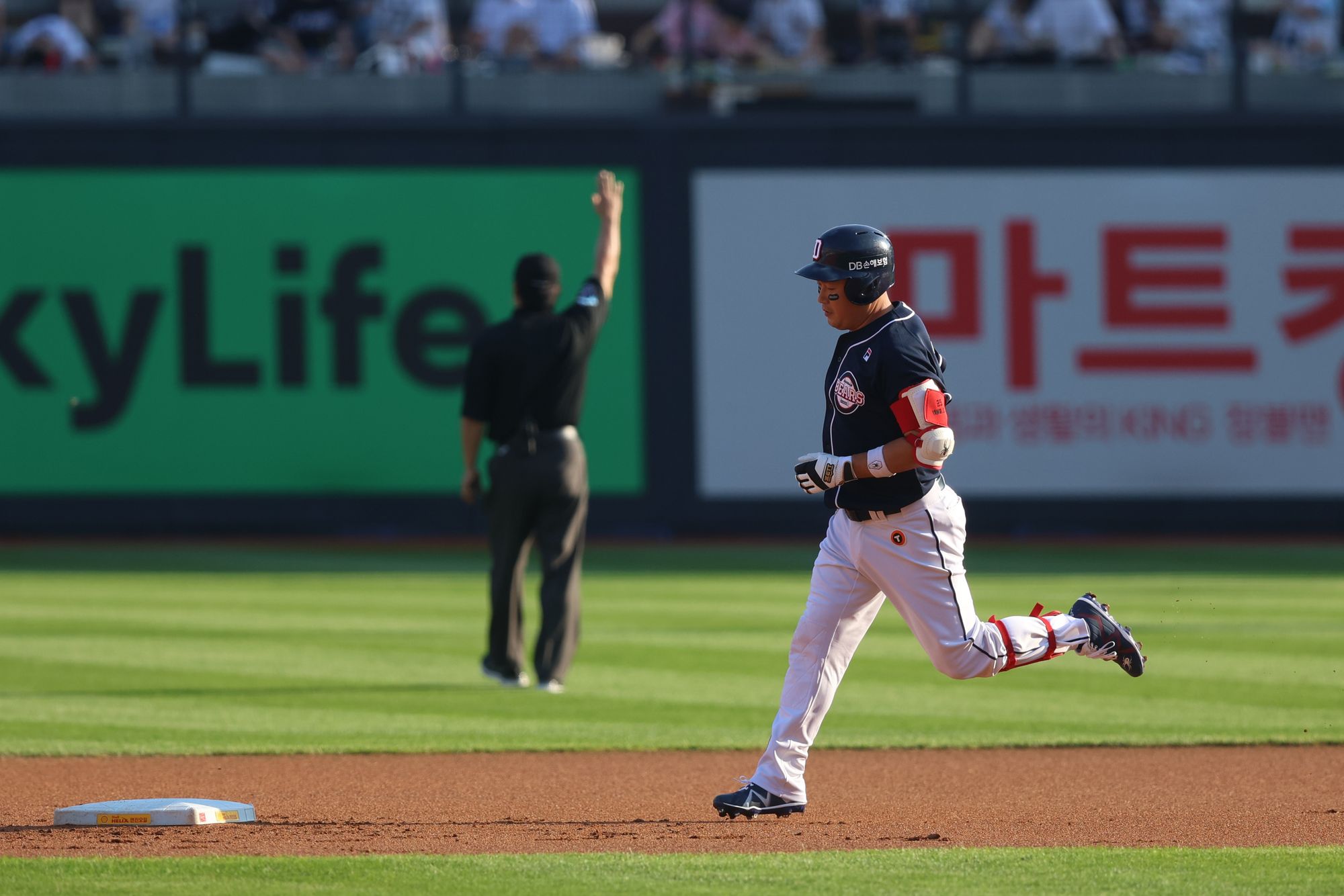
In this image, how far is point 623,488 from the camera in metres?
18.3

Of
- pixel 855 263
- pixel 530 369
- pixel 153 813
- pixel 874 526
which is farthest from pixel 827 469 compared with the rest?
pixel 530 369

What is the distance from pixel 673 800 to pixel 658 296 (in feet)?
38.3

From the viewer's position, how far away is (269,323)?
18.1m

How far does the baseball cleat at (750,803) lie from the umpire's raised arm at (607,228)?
11.9 feet

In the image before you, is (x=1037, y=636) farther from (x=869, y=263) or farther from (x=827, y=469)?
(x=869, y=263)

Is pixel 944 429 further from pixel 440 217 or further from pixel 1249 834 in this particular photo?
pixel 440 217

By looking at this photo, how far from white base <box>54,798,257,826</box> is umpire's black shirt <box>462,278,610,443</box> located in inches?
132

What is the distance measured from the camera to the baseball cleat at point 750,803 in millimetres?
6316

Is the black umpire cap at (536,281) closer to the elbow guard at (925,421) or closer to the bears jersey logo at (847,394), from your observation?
the bears jersey logo at (847,394)

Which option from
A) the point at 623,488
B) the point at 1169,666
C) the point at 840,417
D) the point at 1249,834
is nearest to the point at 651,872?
the point at 840,417

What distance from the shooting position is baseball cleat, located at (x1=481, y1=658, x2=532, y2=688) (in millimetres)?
9828

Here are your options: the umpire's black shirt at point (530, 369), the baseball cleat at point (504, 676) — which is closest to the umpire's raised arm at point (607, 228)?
the umpire's black shirt at point (530, 369)

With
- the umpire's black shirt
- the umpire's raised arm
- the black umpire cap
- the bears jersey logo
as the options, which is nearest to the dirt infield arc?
the bears jersey logo

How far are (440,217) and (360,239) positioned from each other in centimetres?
78
